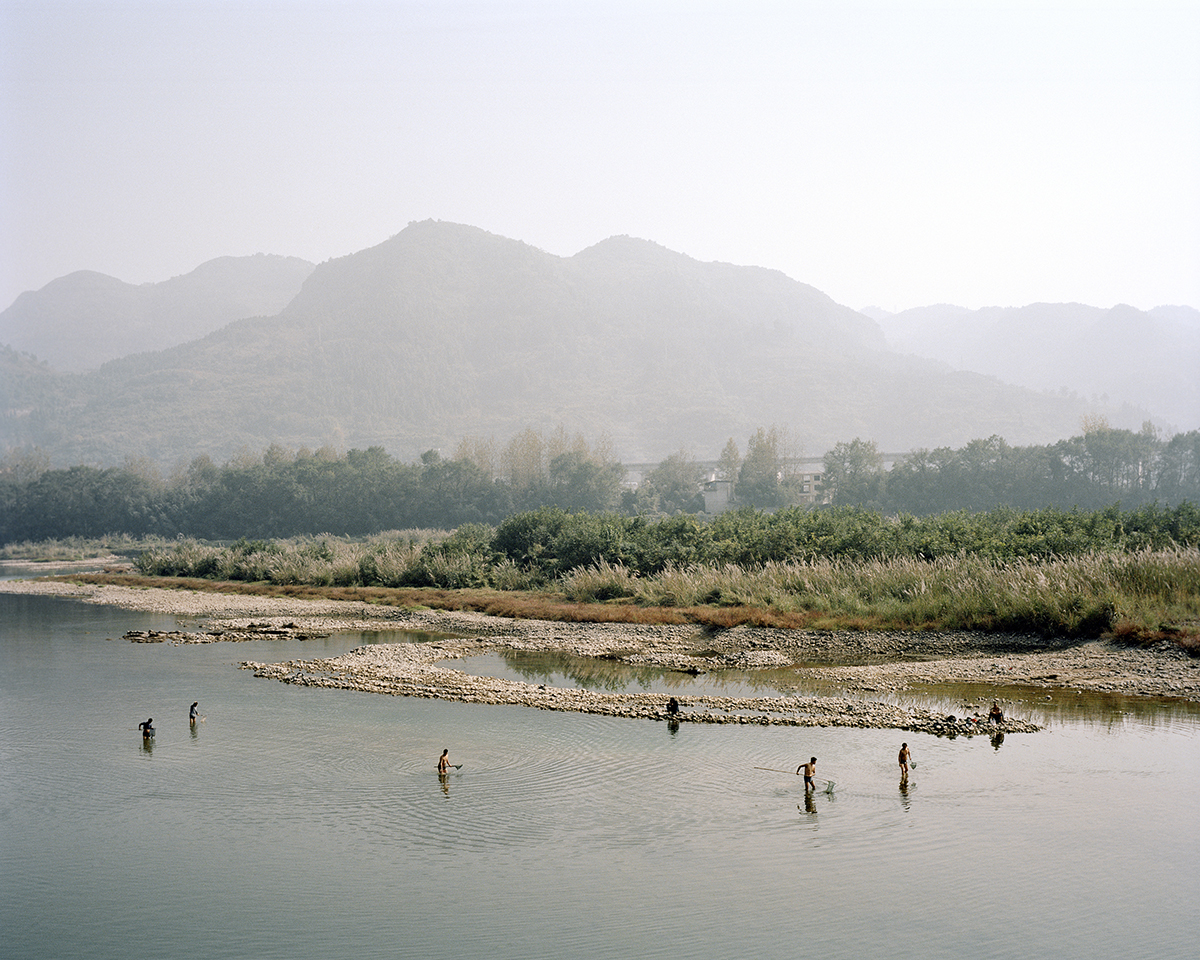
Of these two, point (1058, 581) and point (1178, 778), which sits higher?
point (1058, 581)

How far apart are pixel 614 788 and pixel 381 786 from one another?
293cm

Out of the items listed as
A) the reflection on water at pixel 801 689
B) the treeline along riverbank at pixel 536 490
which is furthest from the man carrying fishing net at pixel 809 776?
the treeline along riverbank at pixel 536 490

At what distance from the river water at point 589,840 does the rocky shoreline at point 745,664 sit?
1.02 meters

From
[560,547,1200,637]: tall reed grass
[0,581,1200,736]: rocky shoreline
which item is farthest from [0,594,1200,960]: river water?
[560,547,1200,637]: tall reed grass

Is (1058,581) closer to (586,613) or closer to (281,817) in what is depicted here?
(586,613)

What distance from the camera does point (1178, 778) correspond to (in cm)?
1209

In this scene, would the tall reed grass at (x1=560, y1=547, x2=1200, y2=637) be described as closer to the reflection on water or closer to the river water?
the reflection on water

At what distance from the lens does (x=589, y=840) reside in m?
10.2

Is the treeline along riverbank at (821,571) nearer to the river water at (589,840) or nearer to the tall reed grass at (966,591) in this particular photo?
the tall reed grass at (966,591)

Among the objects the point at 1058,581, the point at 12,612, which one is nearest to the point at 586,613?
the point at 1058,581

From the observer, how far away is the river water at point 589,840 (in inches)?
326

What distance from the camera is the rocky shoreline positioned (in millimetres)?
16119

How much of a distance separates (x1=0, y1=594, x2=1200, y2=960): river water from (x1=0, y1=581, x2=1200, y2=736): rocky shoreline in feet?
3.34

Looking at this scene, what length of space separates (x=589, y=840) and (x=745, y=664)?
11.2 meters
